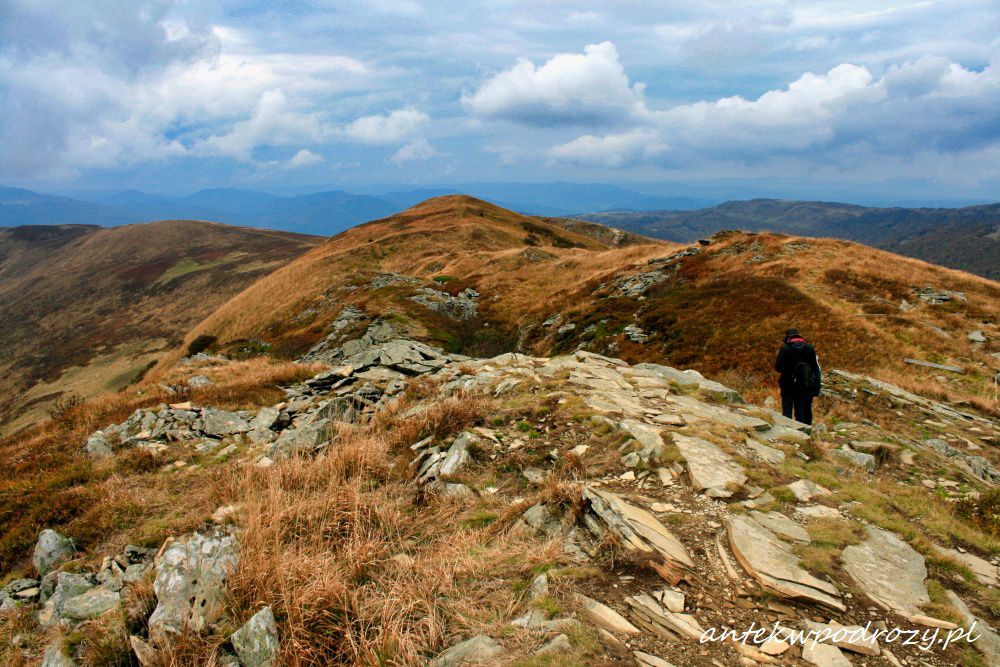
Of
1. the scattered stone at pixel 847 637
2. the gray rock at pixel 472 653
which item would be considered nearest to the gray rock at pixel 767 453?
the scattered stone at pixel 847 637

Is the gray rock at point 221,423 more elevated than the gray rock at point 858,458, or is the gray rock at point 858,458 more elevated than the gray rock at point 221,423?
the gray rock at point 858,458

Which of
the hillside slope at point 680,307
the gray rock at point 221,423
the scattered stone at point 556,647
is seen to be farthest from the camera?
the hillside slope at point 680,307

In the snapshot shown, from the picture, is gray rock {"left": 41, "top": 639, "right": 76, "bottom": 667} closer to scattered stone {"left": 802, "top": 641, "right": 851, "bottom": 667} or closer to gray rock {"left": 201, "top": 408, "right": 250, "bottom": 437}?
scattered stone {"left": 802, "top": 641, "right": 851, "bottom": 667}

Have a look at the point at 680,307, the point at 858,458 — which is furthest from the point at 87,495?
the point at 680,307

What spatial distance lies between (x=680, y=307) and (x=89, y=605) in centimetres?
3019

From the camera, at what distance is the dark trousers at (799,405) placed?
13.0 meters

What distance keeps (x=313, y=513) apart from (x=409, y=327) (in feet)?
108

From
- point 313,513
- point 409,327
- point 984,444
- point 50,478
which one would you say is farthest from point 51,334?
point 984,444

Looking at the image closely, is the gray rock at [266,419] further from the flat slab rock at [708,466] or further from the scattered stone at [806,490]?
the scattered stone at [806,490]

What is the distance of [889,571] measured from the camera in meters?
5.46

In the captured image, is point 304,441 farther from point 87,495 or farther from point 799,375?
point 799,375

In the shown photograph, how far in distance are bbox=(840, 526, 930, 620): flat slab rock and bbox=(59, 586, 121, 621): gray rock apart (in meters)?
8.89

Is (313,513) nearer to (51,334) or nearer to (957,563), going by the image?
(957,563)

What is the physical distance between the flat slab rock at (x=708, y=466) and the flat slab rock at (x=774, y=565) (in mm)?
991
